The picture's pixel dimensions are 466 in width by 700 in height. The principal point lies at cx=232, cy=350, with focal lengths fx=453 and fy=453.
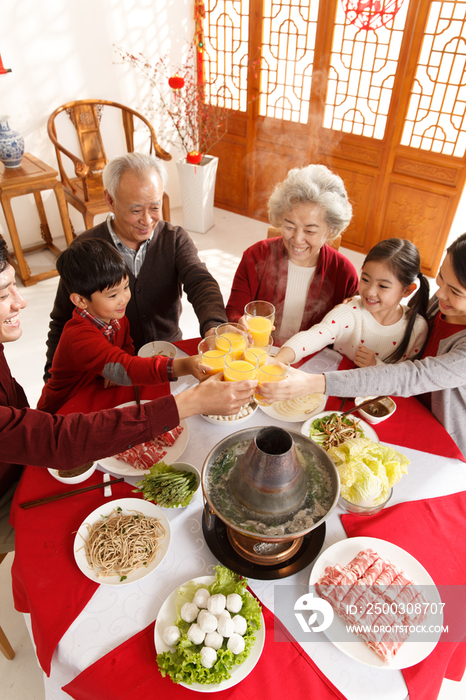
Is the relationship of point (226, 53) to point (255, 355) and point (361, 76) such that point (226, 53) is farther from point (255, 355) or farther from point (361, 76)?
point (255, 355)

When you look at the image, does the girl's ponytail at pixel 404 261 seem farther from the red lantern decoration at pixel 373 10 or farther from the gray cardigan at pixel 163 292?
the red lantern decoration at pixel 373 10

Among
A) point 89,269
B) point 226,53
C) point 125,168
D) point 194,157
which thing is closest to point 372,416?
point 89,269

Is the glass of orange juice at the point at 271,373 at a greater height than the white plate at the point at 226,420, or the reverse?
the glass of orange juice at the point at 271,373

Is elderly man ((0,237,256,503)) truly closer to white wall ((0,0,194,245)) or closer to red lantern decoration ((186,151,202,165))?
white wall ((0,0,194,245))

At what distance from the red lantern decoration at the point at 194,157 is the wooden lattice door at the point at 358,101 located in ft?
2.20

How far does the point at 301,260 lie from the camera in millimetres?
2328

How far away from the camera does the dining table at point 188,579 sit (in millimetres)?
1028

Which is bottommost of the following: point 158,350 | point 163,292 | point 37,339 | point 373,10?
point 37,339

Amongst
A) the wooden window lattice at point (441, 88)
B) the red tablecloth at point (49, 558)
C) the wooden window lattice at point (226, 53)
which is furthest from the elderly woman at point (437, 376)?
the wooden window lattice at point (226, 53)

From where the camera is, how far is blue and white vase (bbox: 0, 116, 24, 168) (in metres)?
3.64

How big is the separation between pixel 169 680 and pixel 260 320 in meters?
1.17

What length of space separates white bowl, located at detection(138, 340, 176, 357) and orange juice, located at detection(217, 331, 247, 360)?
43cm

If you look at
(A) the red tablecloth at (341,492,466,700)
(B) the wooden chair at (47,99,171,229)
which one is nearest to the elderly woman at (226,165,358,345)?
(A) the red tablecloth at (341,492,466,700)

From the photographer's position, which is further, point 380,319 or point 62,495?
point 380,319
